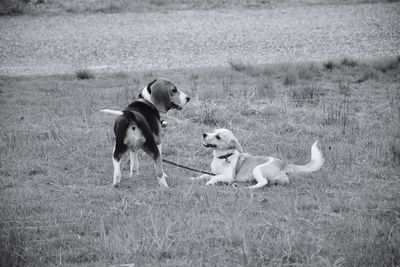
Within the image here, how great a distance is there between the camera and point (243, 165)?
7.48m

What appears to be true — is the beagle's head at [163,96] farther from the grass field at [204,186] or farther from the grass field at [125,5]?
the grass field at [125,5]

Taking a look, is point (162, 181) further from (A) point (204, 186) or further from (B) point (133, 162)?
(B) point (133, 162)

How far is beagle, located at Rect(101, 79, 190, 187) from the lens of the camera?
21.8 feet

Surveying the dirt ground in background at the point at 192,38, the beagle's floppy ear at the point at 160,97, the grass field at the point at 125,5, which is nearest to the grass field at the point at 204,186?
the beagle's floppy ear at the point at 160,97

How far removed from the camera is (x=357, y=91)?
11.8 m

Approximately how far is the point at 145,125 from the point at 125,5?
58.4 ft

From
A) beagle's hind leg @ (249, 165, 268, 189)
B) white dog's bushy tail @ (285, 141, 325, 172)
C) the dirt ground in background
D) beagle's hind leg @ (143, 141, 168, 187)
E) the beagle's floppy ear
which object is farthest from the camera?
the dirt ground in background

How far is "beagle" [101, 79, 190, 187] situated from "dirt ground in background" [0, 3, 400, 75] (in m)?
7.69

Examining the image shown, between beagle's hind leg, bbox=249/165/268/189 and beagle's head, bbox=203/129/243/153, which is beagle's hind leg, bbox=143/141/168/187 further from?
beagle's hind leg, bbox=249/165/268/189

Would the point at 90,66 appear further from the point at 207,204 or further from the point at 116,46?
the point at 207,204

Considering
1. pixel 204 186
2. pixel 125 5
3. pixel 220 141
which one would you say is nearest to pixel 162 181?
pixel 204 186

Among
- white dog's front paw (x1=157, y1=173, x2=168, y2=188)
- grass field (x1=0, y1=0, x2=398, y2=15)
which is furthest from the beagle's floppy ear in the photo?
grass field (x1=0, y1=0, x2=398, y2=15)

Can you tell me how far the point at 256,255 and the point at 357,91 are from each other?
8013 mm

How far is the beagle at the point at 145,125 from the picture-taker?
6.66 metres
